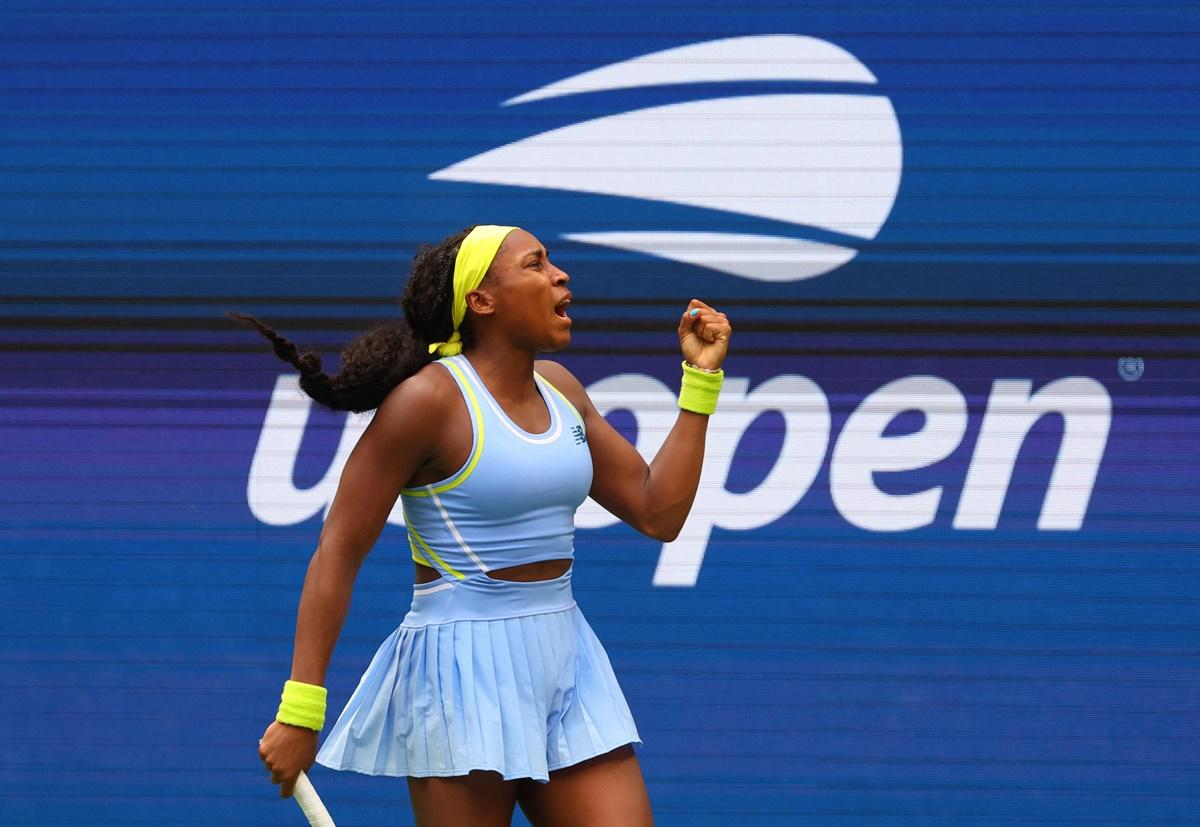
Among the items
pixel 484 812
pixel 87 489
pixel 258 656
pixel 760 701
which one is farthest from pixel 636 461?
pixel 87 489

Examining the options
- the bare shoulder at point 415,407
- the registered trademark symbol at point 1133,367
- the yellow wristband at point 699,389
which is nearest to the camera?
the bare shoulder at point 415,407

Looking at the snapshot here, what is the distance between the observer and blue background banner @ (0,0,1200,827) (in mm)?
4609

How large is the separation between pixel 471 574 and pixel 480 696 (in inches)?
9.4

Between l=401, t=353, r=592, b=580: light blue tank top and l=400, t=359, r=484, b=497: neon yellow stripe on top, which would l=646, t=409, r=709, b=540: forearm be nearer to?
l=401, t=353, r=592, b=580: light blue tank top

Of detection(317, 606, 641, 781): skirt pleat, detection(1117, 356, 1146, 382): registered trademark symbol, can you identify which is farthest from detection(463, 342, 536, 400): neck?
detection(1117, 356, 1146, 382): registered trademark symbol

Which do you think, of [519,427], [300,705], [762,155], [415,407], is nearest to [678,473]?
[519,427]

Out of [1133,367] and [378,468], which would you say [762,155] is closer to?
[1133,367]

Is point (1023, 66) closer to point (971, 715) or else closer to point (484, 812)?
point (971, 715)

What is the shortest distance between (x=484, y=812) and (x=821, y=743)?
1.91 meters

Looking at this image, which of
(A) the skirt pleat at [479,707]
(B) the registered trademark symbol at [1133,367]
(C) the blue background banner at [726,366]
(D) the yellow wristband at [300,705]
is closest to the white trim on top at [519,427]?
Answer: (A) the skirt pleat at [479,707]

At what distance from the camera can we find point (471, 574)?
302cm

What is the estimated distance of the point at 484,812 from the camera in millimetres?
2982

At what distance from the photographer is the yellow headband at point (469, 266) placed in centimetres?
312

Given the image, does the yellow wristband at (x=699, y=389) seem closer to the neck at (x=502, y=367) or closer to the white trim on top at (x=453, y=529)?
the neck at (x=502, y=367)
